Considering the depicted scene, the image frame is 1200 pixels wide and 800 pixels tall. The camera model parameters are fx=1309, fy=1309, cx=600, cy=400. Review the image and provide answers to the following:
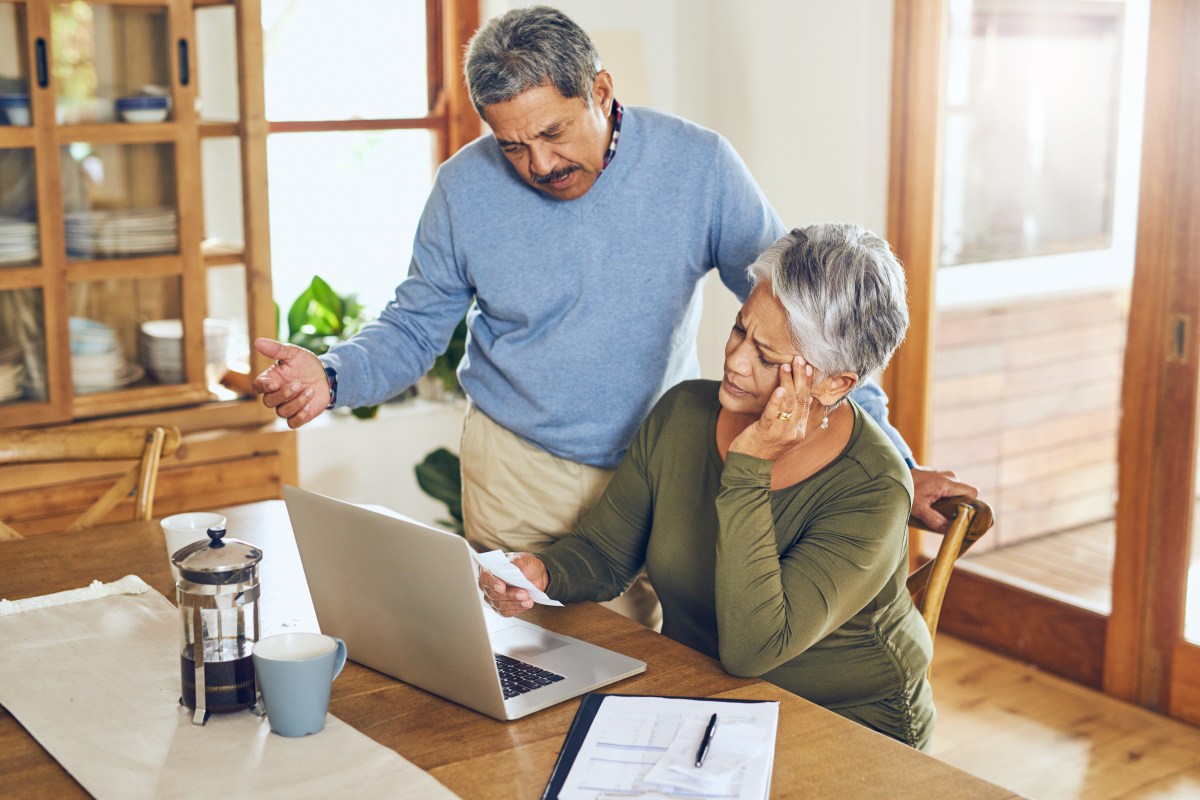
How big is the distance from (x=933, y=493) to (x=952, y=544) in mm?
115

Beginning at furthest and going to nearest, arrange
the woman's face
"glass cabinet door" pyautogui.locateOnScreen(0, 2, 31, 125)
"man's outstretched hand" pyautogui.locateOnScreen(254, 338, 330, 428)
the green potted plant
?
the green potted plant → "glass cabinet door" pyautogui.locateOnScreen(0, 2, 31, 125) → "man's outstretched hand" pyautogui.locateOnScreen(254, 338, 330, 428) → the woman's face

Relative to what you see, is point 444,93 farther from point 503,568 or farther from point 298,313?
point 503,568

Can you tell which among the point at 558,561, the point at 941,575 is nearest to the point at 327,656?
the point at 558,561

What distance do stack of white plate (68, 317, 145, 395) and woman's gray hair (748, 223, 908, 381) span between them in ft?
6.53

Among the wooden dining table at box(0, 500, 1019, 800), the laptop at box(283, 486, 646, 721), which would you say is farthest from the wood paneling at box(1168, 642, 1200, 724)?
the laptop at box(283, 486, 646, 721)

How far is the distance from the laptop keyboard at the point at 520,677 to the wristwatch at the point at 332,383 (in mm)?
614

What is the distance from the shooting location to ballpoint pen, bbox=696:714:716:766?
1.28 meters

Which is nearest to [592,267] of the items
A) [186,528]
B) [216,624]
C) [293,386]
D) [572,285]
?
[572,285]

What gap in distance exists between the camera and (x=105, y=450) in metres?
2.29

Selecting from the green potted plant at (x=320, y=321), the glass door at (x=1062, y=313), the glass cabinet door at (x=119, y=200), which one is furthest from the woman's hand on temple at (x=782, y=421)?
the green potted plant at (x=320, y=321)

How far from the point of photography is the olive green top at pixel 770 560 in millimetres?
1577

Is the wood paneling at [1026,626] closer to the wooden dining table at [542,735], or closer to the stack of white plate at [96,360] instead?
the wooden dining table at [542,735]

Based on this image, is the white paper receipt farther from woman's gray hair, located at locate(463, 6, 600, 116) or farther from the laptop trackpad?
woman's gray hair, located at locate(463, 6, 600, 116)

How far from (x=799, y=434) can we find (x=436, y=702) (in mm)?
544
